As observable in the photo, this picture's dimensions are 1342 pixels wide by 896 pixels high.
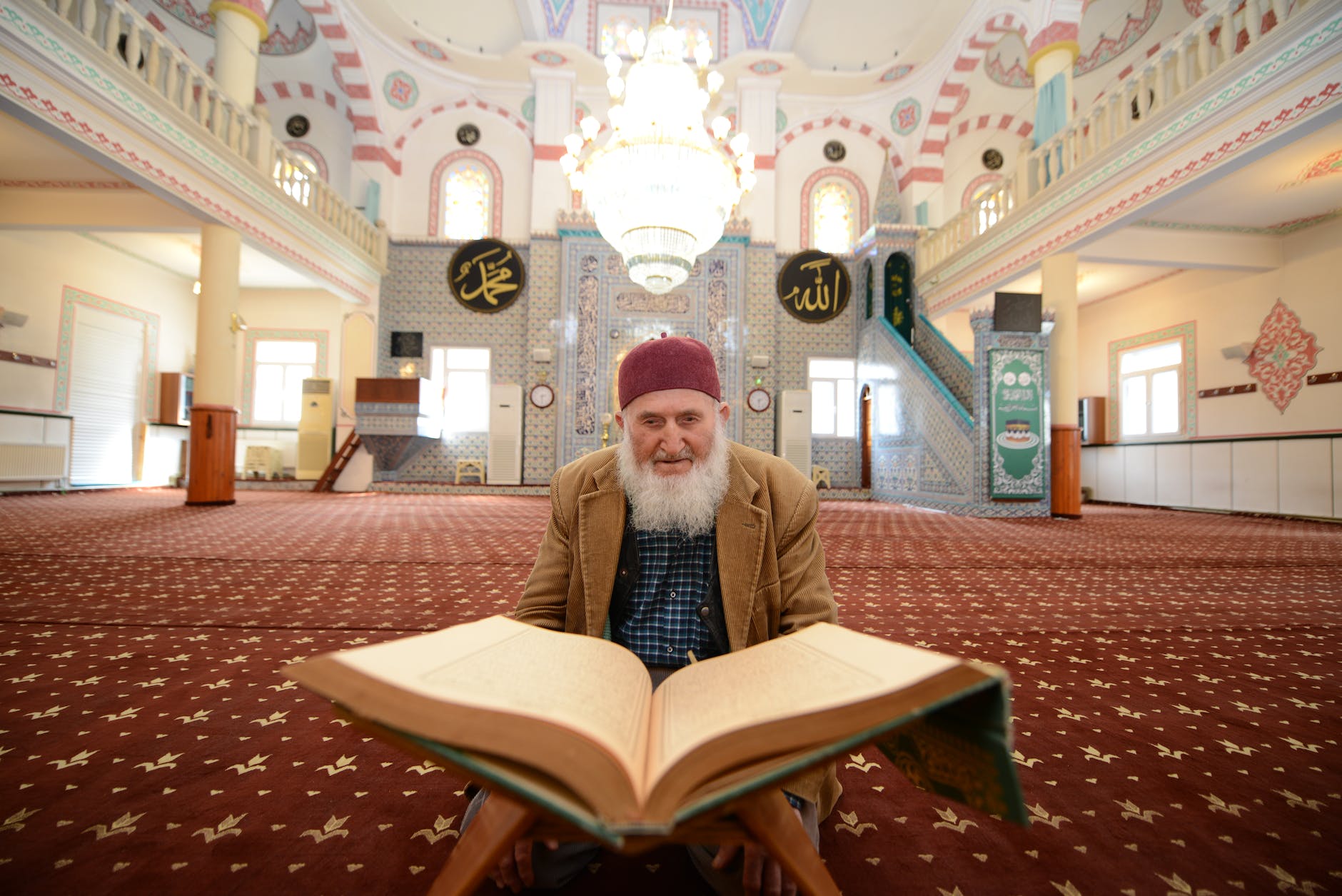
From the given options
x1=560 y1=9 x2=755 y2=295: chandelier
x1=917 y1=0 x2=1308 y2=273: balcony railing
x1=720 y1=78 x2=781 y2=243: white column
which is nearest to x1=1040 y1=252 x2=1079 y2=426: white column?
x1=917 y1=0 x2=1308 y2=273: balcony railing

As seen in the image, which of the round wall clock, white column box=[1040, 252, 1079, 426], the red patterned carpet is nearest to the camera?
the red patterned carpet

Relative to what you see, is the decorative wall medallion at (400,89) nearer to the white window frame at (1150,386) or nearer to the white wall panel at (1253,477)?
the white window frame at (1150,386)

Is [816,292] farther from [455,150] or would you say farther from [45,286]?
[45,286]

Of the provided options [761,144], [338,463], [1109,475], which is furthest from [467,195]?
[1109,475]

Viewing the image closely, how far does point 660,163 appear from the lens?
5.13 metres

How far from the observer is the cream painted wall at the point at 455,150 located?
360 inches

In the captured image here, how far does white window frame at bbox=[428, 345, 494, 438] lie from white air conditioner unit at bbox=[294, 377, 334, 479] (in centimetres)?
149

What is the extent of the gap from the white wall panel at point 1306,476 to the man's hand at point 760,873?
8.04 metres

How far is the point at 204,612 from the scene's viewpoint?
6.45 feet

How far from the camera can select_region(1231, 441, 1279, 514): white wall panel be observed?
6.39 metres

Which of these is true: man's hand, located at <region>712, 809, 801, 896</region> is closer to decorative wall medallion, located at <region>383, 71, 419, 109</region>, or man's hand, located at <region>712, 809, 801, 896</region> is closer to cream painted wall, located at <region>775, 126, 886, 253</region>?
cream painted wall, located at <region>775, 126, 886, 253</region>

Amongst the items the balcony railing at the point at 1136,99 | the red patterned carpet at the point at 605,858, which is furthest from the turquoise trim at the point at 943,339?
the red patterned carpet at the point at 605,858

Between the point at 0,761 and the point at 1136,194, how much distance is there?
21.8 ft

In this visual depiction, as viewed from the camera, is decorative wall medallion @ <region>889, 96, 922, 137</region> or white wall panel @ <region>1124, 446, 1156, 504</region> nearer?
white wall panel @ <region>1124, 446, 1156, 504</region>
